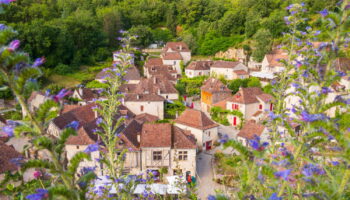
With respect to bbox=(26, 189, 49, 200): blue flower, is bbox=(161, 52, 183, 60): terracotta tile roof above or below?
below

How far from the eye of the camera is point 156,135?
21.7m

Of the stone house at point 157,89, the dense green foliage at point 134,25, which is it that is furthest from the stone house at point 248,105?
the dense green foliage at point 134,25

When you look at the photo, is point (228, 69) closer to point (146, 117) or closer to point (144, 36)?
point (146, 117)

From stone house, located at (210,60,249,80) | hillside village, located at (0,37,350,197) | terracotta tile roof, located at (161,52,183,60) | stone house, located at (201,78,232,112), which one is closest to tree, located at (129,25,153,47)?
hillside village, located at (0,37,350,197)

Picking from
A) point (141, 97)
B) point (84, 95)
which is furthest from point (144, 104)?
point (84, 95)

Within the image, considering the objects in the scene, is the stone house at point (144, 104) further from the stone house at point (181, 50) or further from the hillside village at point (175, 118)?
the stone house at point (181, 50)

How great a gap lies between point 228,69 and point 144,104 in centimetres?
1920

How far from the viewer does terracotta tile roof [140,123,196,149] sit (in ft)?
69.6

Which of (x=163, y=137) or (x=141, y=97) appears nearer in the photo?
(x=163, y=137)

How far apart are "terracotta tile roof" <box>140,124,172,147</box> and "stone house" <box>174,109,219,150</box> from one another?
17.6 feet

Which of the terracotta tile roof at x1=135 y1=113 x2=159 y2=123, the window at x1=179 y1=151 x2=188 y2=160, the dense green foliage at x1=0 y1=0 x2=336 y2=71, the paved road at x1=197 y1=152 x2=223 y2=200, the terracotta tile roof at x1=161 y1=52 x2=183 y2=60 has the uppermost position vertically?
the dense green foliage at x1=0 y1=0 x2=336 y2=71

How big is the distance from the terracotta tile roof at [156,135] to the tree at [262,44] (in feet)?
116

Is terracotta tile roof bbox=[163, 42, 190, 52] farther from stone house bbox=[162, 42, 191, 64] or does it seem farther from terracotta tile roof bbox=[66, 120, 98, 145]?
terracotta tile roof bbox=[66, 120, 98, 145]

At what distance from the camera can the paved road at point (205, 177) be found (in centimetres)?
1950
